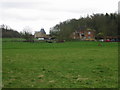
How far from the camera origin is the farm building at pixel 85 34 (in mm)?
106050

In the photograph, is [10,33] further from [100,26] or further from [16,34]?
[100,26]

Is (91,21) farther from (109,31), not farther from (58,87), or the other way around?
(58,87)

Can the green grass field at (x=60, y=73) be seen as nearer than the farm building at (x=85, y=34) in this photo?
Yes

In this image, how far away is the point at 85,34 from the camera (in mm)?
113125

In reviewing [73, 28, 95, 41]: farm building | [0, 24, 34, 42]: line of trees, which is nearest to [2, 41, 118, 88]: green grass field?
[0, 24, 34, 42]: line of trees

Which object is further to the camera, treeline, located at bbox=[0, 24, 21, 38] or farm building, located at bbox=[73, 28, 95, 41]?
farm building, located at bbox=[73, 28, 95, 41]

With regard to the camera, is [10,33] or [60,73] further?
[10,33]

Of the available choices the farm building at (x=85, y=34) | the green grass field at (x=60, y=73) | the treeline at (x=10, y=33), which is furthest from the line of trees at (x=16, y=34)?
the green grass field at (x=60, y=73)

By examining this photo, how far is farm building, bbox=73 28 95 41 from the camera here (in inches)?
4175

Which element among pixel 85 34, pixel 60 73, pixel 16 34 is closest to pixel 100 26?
pixel 85 34

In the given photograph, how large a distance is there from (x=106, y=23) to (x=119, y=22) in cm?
630

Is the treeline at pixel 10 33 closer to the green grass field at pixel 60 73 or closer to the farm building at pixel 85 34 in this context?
the farm building at pixel 85 34

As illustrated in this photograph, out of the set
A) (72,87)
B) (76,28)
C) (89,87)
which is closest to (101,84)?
(89,87)

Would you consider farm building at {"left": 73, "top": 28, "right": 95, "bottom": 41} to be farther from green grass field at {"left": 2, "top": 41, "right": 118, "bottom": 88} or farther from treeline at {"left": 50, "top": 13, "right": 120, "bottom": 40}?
green grass field at {"left": 2, "top": 41, "right": 118, "bottom": 88}
